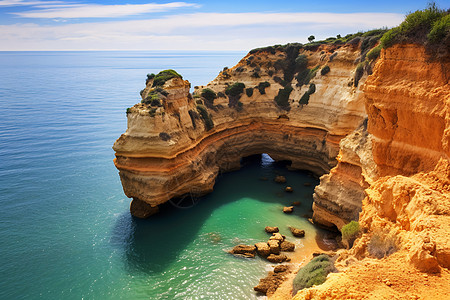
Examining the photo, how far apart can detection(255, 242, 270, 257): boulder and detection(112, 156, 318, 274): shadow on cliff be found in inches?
116

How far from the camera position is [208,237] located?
85.4 ft

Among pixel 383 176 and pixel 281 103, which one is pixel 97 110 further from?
pixel 383 176

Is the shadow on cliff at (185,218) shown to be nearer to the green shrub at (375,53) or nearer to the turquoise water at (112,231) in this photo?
the turquoise water at (112,231)

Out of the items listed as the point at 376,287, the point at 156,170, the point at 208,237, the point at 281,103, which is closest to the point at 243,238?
the point at 208,237

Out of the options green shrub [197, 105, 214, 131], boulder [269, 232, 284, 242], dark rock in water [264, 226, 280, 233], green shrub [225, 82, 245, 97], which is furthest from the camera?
green shrub [225, 82, 245, 97]

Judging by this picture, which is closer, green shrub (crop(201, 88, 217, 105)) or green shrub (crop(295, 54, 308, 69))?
green shrub (crop(201, 88, 217, 105))

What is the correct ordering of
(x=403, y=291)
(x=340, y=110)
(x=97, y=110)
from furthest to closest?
1. (x=97, y=110)
2. (x=340, y=110)
3. (x=403, y=291)

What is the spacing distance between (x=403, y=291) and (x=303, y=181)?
→ 27248 mm

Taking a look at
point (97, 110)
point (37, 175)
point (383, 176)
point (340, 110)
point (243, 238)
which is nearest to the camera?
point (383, 176)

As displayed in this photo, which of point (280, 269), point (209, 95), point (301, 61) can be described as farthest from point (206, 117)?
point (280, 269)

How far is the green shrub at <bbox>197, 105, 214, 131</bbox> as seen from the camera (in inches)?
1410

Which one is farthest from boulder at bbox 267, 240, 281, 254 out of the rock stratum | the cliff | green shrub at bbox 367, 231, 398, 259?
green shrub at bbox 367, 231, 398, 259

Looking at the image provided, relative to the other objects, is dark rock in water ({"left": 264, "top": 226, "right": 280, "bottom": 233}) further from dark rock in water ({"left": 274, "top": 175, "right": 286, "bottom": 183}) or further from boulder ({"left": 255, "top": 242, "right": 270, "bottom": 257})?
dark rock in water ({"left": 274, "top": 175, "right": 286, "bottom": 183})

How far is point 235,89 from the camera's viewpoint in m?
41.7
